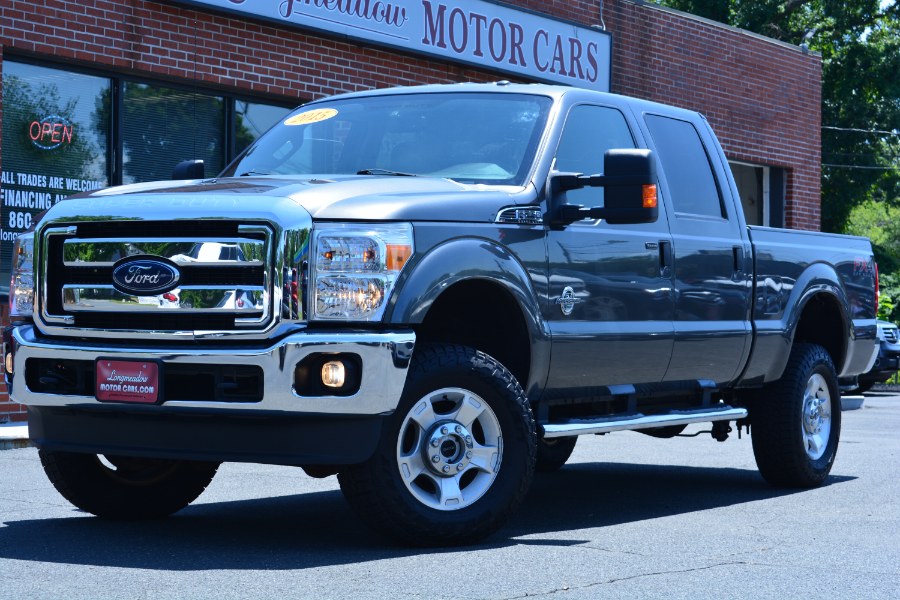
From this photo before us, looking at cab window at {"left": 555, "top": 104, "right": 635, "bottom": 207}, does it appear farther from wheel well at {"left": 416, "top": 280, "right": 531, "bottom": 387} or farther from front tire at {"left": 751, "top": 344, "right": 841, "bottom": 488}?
front tire at {"left": 751, "top": 344, "right": 841, "bottom": 488}

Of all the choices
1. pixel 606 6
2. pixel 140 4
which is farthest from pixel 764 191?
pixel 140 4

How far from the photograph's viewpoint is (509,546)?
650 cm

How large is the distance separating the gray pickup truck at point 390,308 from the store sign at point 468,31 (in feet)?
24.6

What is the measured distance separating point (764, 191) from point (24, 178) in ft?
43.6

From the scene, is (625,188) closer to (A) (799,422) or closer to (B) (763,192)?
(A) (799,422)

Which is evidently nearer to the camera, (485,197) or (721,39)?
(485,197)

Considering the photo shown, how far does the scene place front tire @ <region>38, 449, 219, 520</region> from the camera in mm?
7020

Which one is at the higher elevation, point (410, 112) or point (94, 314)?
point (410, 112)

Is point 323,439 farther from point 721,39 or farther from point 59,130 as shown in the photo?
point 721,39

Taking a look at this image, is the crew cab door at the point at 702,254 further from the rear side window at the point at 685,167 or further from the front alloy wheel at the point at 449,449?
the front alloy wheel at the point at 449,449

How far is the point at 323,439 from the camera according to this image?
5.94 metres

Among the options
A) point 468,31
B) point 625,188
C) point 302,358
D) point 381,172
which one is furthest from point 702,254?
point 468,31

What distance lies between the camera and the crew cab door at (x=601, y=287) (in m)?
7.06

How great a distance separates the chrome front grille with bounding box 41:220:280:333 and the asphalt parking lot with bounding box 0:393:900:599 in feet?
3.23
